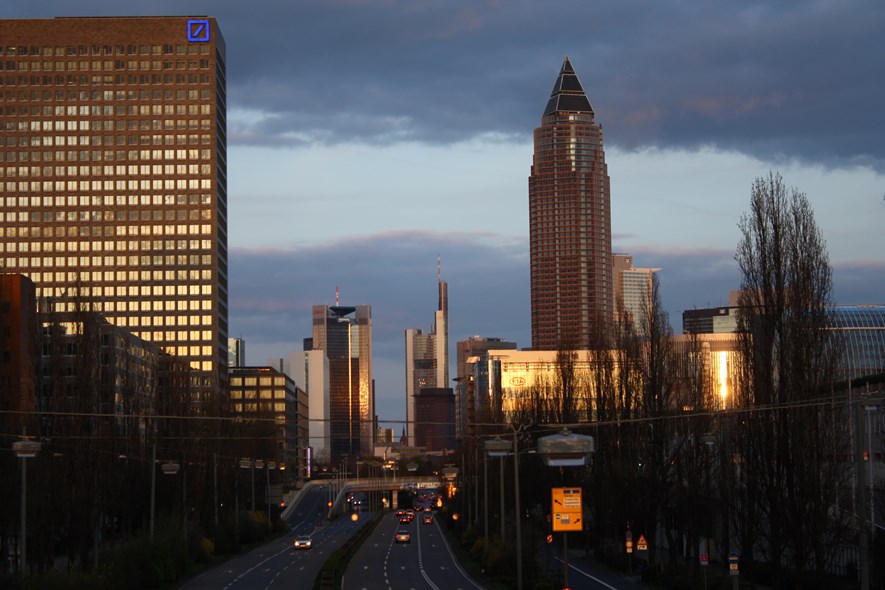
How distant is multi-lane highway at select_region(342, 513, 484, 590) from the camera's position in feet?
224

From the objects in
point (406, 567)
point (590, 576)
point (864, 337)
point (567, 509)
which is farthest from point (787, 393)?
point (864, 337)

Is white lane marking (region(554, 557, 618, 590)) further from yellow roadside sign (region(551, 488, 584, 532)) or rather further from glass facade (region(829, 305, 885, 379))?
glass facade (region(829, 305, 885, 379))

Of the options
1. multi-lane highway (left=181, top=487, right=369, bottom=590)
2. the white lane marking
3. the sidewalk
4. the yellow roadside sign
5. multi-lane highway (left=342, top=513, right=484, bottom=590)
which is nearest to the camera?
the yellow roadside sign

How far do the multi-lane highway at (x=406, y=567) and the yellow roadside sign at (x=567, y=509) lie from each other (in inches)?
682

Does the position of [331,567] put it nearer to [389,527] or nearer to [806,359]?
[806,359]

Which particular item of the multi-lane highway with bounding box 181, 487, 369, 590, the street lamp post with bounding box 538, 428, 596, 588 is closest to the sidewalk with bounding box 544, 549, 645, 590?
the multi-lane highway with bounding box 181, 487, 369, 590

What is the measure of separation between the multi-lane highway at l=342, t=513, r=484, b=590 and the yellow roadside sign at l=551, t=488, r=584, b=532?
56.8ft

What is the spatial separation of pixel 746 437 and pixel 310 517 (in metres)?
152

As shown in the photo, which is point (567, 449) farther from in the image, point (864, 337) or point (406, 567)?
point (864, 337)

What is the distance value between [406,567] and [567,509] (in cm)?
3522

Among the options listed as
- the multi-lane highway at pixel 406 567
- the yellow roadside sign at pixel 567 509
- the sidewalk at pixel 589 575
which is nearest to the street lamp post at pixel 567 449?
the yellow roadside sign at pixel 567 509

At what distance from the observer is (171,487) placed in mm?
93812

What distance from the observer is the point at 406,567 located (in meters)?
83.2

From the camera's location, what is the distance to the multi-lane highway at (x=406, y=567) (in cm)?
6819
